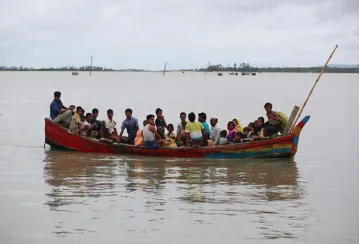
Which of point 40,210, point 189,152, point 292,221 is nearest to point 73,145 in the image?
point 189,152

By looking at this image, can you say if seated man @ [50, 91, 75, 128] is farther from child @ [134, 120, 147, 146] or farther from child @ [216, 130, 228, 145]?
child @ [216, 130, 228, 145]

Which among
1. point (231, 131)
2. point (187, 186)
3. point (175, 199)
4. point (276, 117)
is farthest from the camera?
point (231, 131)

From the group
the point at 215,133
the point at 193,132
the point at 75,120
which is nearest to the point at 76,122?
the point at 75,120

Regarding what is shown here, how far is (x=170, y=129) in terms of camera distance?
55.3ft

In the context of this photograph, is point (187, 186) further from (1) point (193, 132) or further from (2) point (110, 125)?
(2) point (110, 125)

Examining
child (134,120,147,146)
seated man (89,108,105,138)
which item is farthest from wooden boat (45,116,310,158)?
seated man (89,108,105,138)

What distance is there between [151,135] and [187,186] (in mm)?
3199

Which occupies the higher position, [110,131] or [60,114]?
[60,114]

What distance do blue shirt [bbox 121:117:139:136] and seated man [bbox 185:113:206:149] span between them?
5.23ft

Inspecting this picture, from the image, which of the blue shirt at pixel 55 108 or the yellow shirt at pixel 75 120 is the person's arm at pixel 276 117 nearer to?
the yellow shirt at pixel 75 120

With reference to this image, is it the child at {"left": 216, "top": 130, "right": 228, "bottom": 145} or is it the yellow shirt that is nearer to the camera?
the child at {"left": 216, "top": 130, "right": 228, "bottom": 145}

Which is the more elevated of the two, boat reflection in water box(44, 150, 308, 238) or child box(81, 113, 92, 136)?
child box(81, 113, 92, 136)

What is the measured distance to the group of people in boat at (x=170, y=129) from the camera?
635 inches

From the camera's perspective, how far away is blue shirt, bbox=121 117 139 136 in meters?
16.9
